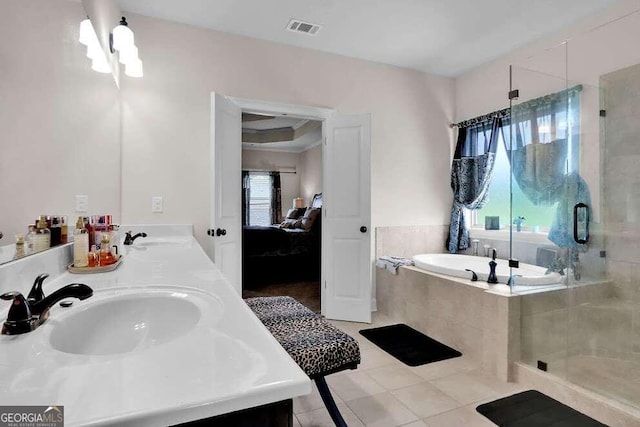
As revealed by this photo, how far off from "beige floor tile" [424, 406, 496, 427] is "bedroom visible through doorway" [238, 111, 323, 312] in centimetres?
193

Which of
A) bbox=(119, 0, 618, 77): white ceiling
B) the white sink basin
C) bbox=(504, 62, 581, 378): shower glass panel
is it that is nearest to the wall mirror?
the white sink basin

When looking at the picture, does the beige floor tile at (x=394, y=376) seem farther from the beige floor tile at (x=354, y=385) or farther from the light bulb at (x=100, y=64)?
the light bulb at (x=100, y=64)

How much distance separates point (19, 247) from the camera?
96 cm

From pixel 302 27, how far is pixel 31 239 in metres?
2.55

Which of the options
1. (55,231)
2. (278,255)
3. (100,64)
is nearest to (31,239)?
(55,231)

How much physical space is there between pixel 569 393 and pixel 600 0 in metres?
2.67

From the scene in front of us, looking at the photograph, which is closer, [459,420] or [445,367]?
[459,420]

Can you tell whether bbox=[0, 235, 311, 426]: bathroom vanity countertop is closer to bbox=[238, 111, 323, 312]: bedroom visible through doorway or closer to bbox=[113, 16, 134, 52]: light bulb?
bbox=[113, 16, 134, 52]: light bulb

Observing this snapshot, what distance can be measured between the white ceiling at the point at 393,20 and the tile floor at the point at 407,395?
8.59 feet

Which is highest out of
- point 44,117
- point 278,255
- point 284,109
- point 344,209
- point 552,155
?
point 284,109

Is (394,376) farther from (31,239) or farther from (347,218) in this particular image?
(31,239)

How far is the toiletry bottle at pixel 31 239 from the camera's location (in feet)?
3.38

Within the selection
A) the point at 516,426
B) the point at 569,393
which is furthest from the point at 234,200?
the point at 569,393

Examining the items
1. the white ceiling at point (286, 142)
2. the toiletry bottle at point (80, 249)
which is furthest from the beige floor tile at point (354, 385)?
the white ceiling at point (286, 142)
